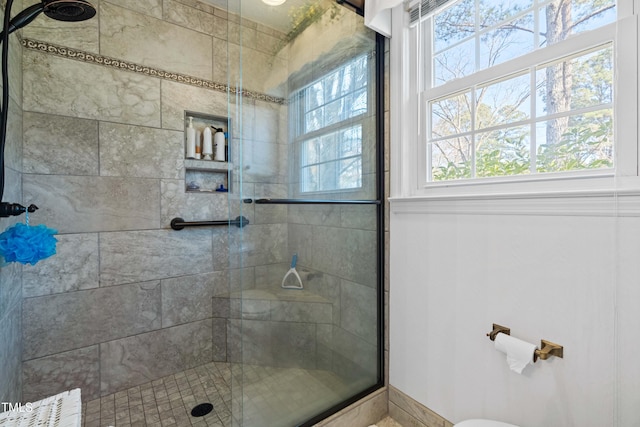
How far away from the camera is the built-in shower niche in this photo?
220 cm

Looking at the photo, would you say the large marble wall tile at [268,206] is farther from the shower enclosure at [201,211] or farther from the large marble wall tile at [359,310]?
the large marble wall tile at [359,310]

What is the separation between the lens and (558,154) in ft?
3.57

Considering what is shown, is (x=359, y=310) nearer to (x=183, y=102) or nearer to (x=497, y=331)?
(x=497, y=331)

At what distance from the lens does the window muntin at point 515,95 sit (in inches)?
39.8

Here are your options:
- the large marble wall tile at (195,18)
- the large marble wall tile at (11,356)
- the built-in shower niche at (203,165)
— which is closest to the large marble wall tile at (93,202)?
the built-in shower niche at (203,165)

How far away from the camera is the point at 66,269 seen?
1764 millimetres

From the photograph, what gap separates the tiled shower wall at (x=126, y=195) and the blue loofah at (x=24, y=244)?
2.34ft

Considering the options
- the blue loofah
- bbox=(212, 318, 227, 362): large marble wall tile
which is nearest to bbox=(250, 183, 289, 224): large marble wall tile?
the blue loofah

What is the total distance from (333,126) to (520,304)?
1.17 m

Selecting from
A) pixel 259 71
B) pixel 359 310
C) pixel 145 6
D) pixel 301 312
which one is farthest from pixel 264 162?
pixel 145 6

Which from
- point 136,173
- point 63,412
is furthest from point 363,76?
point 63,412

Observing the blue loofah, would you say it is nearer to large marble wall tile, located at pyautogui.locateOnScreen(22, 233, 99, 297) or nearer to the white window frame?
large marble wall tile, located at pyautogui.locateOnScreen(22, 233, 99, 297)

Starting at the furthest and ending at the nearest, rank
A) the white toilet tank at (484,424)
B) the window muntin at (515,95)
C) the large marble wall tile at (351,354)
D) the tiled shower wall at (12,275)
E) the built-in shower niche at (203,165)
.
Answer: the built-in shower niche at (203,165)
the large marble wall tile at (351,354)
the tiled shower wall at (12,275)
the white toilet tank at (484,424)
the window muntin at (515,95)

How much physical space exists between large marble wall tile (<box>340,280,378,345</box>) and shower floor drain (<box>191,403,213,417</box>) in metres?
0.99
